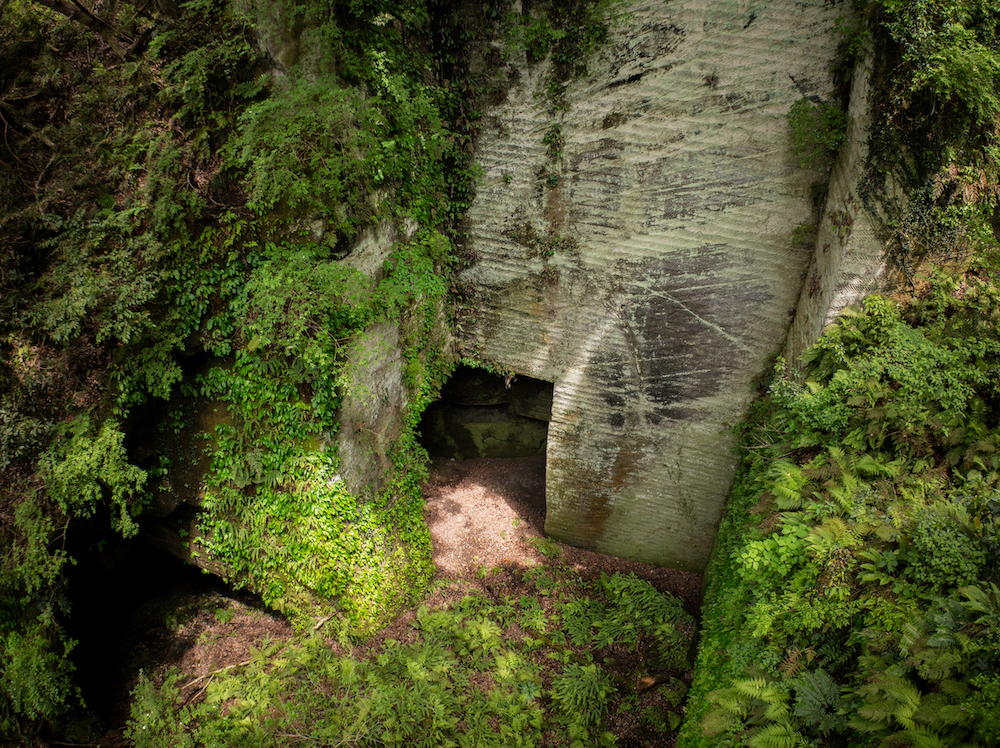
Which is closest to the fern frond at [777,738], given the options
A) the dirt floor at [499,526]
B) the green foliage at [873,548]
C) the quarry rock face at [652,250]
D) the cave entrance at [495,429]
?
the green foliage at [873,548]

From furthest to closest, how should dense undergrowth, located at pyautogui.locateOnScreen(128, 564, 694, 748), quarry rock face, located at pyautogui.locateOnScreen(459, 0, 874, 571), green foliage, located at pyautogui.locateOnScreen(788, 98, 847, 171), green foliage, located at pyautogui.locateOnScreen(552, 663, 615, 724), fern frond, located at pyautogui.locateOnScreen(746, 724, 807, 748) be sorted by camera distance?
1. green foliage, located at pyautogui.locateOnScreen(552, 663, 615, 724)
2. quarry rock face, located at pyautogui.locateOnScreen(459, 0, 874, 571)
3. dense undergrowth, located at pyautogui.locateOnScreen(128, 564, 694, 748)
4. green foliage, located at pyautogui.locateOnScreen(788, 98, 847, 171)
5. fern frond, located at pyautogui.locateOnScreen(746, 724, 807, 748)

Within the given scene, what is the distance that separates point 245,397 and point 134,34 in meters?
4.21

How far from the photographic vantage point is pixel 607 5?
18.9 feet

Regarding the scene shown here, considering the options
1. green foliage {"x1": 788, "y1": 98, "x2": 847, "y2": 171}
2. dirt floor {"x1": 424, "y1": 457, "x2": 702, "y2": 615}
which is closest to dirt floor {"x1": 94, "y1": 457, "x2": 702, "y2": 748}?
dirt floor {"x1": 424, "y1": 457, "x2": 702, "y2": 615}

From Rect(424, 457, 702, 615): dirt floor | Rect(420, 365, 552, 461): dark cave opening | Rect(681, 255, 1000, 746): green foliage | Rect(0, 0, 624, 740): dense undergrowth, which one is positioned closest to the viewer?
Rect(681, 255, 1000, 746): green foliage

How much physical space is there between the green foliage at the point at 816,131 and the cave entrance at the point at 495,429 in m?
5.06

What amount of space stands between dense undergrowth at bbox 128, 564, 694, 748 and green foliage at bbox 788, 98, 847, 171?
6.13 metres

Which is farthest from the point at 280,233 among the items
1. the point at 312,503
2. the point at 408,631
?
the point at 408,631

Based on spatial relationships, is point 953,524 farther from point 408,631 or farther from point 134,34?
point 134,34

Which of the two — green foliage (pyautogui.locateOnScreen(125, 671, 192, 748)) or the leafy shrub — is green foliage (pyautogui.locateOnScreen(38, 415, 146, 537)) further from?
the leafy shrub

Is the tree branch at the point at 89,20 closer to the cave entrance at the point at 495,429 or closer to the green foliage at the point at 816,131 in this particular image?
the cave entrance at the point at 495,429

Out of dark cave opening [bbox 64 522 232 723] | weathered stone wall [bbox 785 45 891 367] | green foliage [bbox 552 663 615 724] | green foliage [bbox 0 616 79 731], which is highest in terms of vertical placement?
weathered stone wall [bbox 785 45 891 367]

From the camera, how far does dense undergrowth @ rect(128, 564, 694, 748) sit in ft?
17.6

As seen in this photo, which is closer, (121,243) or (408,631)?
(121,243)
